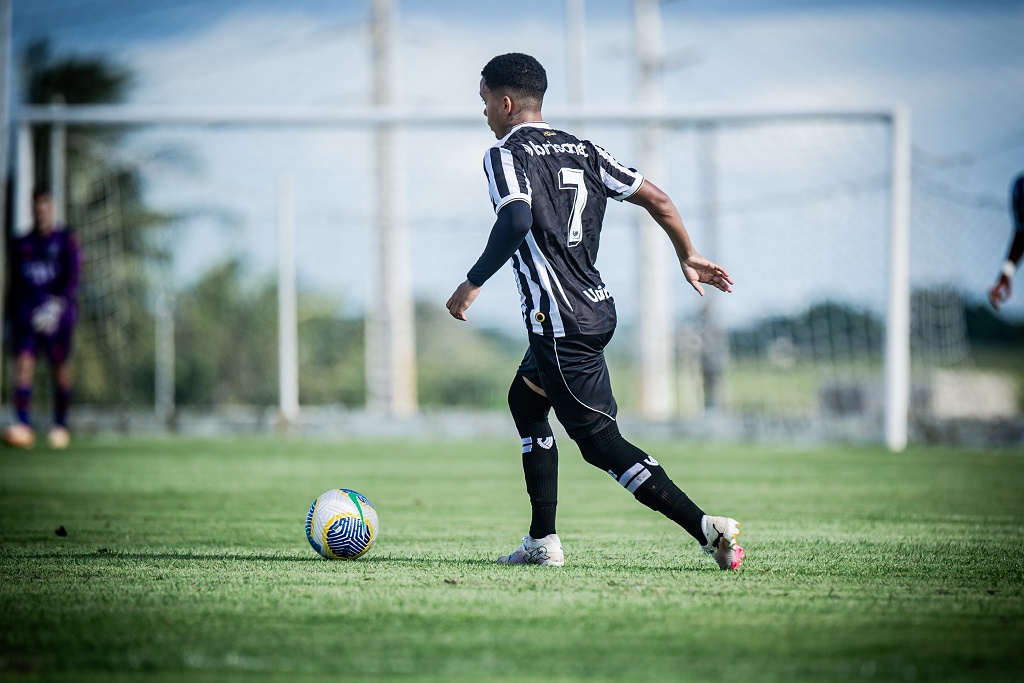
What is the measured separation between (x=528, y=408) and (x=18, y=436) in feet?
31.6

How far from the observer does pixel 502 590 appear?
13.9 feet

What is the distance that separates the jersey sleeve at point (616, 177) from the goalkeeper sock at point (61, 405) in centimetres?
996

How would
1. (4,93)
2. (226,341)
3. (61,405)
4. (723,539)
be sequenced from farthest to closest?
(226,341) → (4,93) → (61,405) → (723,539)

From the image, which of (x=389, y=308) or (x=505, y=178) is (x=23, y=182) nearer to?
(x=389, y=308)

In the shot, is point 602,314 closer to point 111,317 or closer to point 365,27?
point 111,317

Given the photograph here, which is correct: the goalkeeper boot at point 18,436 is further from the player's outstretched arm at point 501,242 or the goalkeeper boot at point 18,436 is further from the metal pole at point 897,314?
the metal pole at point 897,314

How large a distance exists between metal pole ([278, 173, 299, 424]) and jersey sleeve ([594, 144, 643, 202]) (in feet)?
40.9

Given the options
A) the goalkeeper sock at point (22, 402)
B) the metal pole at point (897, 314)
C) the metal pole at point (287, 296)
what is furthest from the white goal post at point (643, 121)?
the goalkeeper sock at point (22, 402)

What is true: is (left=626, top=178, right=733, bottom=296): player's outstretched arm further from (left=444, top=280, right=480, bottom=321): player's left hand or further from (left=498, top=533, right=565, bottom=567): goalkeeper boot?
(left=498, top=533, right=565, bottom=567): goalkeeper boot

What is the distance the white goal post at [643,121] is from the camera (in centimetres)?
1432

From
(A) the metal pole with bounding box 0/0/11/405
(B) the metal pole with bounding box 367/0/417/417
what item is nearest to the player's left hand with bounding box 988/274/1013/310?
(B) the metal pole with bounding box 367/0/417/417

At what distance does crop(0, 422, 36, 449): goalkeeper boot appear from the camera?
1305cm

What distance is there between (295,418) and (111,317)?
4.21 m

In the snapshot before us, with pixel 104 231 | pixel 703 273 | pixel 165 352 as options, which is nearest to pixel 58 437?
pixel 104 231
